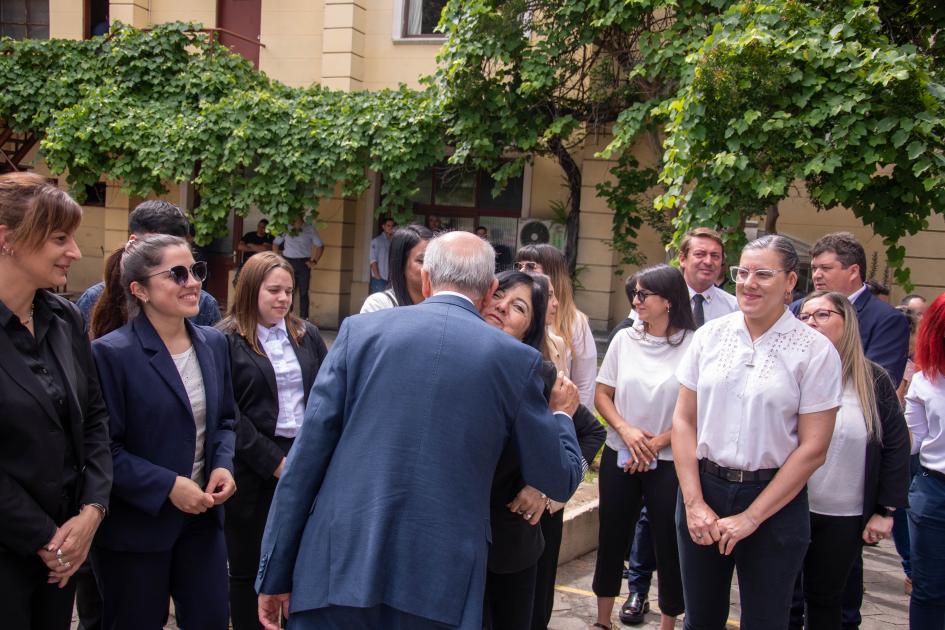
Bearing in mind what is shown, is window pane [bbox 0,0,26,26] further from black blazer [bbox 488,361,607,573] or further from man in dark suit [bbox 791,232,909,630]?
black blazer [bbox 488,361,607,573]

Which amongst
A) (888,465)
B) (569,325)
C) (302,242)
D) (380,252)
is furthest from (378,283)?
(888,465)

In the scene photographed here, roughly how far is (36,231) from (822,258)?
411cm

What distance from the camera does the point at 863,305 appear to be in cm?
471

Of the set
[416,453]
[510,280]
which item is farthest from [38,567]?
[510,280]

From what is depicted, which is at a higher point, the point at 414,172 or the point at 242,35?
the point at 242,35

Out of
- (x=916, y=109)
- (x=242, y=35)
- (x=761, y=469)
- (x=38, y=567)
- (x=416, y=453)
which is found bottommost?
(x=38, y=567)

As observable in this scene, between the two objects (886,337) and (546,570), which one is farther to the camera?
(886,337)

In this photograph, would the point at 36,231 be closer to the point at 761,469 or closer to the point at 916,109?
the point at 761,469

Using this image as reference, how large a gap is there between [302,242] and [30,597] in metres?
10.8

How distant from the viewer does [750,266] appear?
326 centimetres

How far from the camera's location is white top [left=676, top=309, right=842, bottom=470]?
311 cm

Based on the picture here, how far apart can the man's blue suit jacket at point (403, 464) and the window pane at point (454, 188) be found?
11585mm

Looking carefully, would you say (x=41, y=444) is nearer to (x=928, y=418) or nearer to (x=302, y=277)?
(x=928, y=418)

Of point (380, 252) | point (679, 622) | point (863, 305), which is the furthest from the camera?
point (380, 252)
